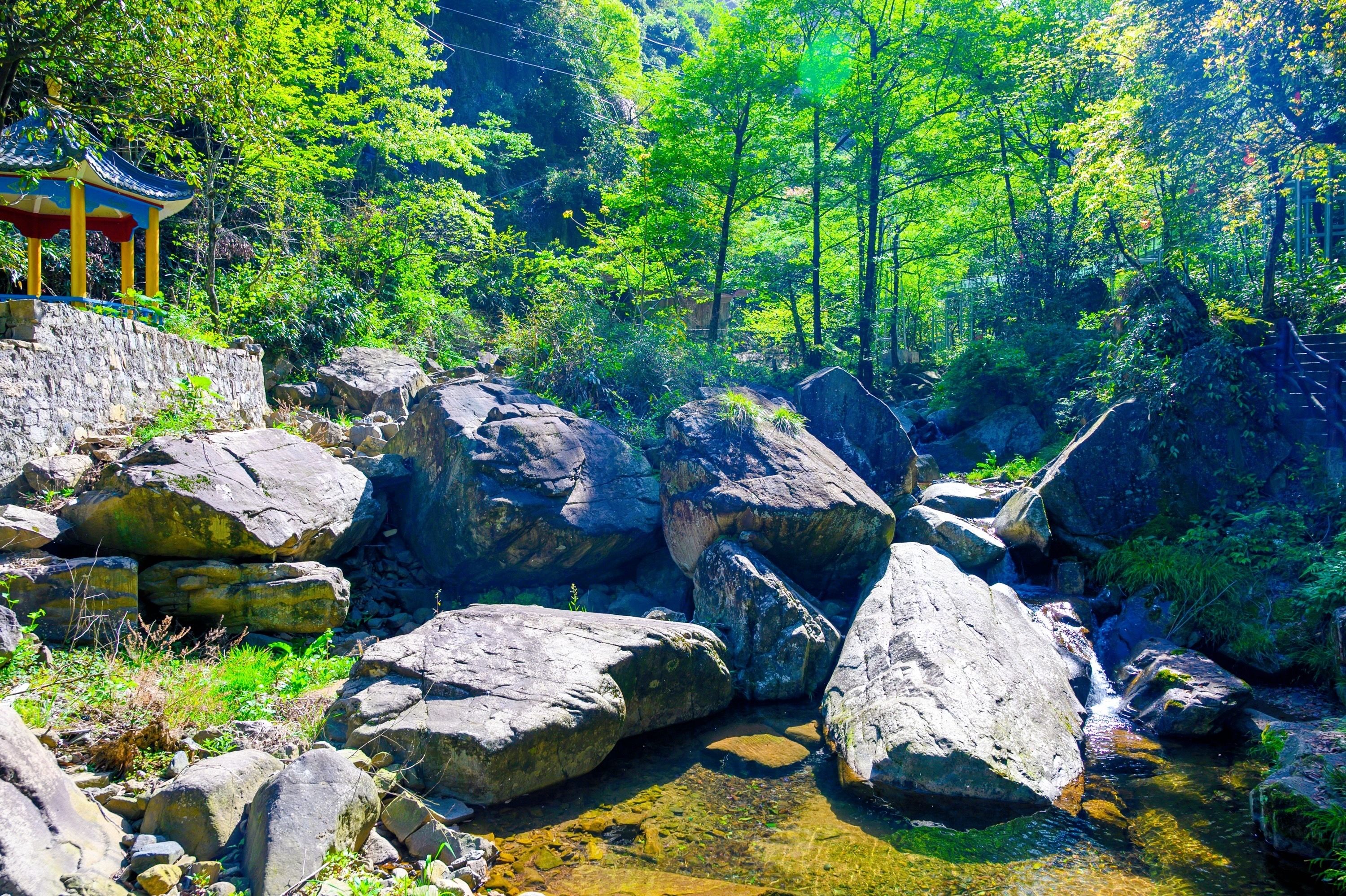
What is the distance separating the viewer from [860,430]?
1095 centimetres

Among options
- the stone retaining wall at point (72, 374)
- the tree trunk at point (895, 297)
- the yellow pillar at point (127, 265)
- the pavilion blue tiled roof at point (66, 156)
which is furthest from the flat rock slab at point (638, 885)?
the tree trunk at point (895, 297)

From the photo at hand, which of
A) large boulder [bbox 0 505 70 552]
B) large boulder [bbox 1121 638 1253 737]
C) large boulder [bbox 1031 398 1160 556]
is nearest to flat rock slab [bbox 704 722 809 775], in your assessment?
large boulder [bbox 1121 638 1253 737]

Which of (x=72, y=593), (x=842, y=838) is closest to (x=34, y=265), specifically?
(x=72, y=593)

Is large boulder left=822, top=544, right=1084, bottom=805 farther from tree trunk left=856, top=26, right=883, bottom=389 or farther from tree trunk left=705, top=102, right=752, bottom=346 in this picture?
tree trunk left=856, top=26, right=883, bottom=389

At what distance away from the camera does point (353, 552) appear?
872 centimetres

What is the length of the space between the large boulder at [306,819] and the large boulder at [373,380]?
8.80 m

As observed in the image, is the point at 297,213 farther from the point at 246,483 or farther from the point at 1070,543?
the point at 1070,543

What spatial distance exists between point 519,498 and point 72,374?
4541mm

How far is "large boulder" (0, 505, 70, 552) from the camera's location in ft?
19.5

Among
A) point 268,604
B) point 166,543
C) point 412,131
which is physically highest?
point 412,131

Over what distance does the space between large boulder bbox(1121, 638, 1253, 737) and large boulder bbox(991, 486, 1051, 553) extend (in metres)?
1.81

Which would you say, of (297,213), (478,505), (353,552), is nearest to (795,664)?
(478,505)

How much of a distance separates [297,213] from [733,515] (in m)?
13.6

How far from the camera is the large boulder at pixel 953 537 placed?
895cm
